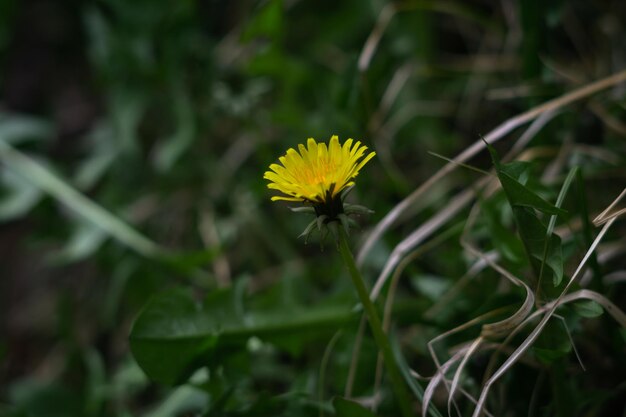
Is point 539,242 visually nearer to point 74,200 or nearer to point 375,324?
point 375,324

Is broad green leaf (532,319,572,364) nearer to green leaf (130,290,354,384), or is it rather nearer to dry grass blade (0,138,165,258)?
green leaf (130,290,354,384)

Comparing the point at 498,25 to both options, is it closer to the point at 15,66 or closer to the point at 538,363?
the point at 538,363

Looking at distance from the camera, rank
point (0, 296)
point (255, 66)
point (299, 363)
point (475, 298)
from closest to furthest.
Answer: point (475, 298) < point (299, 363) < point (255, 66) < point (0, 296)

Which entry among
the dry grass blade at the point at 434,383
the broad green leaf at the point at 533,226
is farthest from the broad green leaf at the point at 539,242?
the dry grass blade at the point at 434,383

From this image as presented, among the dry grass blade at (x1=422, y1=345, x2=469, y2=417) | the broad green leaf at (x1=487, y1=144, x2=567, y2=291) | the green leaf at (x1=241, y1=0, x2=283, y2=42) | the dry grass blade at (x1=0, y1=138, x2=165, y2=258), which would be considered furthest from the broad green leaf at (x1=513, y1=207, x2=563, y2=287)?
the dry grass blade at (x1=0, y1=138, x2=165, y2=258)

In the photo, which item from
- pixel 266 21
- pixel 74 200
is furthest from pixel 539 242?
pixel 74 200

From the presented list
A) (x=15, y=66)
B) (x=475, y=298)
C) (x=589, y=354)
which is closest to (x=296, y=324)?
(x=475, y=298)

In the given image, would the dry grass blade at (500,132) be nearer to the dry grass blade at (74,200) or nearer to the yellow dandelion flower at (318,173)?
the yellow dandelion flower at (318,173)
